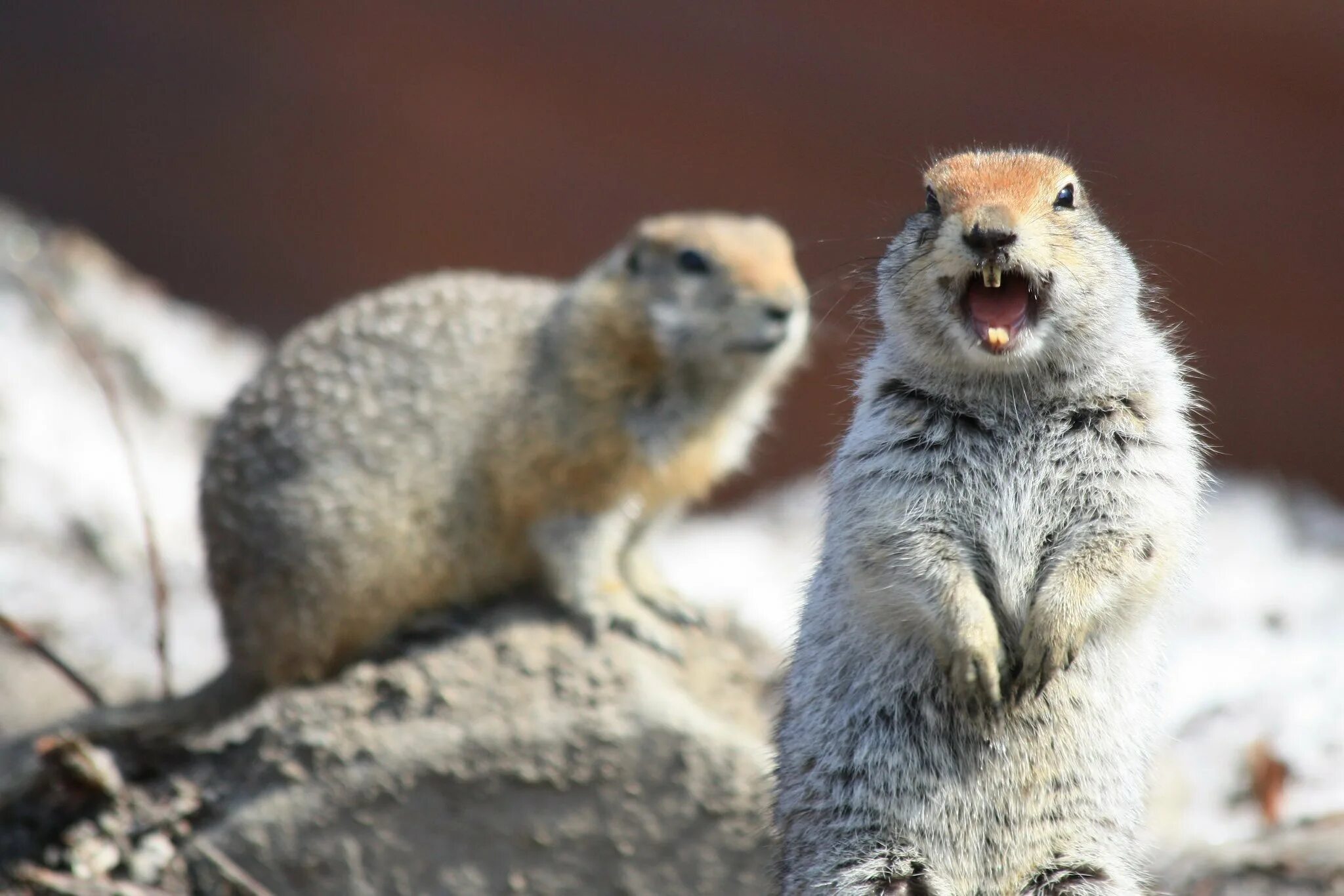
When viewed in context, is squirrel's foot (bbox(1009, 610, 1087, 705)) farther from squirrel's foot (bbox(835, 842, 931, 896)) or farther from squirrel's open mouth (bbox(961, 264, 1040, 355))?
squirrel's open mouth (bbox(961, 264, 1040, 355))

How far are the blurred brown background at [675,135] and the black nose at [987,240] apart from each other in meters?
3.49

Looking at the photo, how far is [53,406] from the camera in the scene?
25.0ft

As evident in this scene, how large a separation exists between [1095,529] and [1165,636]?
433 mm

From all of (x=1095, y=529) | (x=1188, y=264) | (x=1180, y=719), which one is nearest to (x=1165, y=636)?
(x=1095, y=529)

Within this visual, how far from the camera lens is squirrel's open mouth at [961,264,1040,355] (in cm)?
297

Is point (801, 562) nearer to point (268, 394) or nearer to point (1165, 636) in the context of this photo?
point (268, 394)

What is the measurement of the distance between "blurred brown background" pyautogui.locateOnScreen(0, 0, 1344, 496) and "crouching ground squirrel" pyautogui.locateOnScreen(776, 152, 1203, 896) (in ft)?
10.6

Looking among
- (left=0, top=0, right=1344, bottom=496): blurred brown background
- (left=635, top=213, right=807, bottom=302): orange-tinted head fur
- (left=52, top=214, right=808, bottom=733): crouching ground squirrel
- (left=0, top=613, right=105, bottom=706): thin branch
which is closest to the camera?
(left=0, top=613, right=105, bottom=706): thin branch

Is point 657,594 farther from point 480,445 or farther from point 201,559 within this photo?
point 201,559

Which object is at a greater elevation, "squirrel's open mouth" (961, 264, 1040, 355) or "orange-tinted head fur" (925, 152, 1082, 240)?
"orange-tinted head fur" (925, 152, 1082, 240)

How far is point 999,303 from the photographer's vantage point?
3.03m

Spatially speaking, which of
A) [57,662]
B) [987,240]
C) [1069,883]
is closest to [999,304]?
[987,240]

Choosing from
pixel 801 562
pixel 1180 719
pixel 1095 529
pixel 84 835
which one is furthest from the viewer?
pixel 801 562

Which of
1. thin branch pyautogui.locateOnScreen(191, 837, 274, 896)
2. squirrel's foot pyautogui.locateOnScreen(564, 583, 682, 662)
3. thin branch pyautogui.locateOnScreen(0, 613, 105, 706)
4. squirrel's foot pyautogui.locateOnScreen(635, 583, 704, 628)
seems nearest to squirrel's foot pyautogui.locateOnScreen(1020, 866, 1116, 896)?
squirrel's foot pyautogui.locateOnScreen(564, 583, 682, 662)
